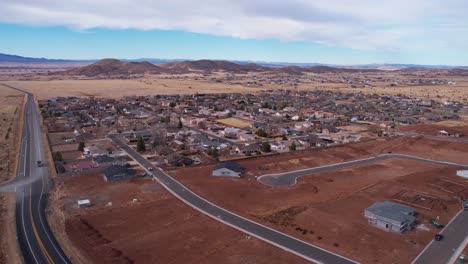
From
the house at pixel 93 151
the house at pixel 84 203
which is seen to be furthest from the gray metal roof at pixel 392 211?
the house at pixel 93 151

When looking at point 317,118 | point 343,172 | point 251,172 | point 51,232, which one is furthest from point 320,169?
point 317,118

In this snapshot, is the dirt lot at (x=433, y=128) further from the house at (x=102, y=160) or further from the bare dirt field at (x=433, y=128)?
the house at (x=102, y=160)

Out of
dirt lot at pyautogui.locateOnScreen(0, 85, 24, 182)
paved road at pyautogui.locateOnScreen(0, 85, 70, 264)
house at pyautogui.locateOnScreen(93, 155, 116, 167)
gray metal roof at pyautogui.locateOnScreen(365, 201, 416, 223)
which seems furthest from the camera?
house at pyautogui.locateOnScreen(93, 155, 116, 167)

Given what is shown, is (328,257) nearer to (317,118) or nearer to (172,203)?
(172,203)

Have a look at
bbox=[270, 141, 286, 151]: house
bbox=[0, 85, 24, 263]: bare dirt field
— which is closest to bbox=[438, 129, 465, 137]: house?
bbox=[270, 141, 286, 151]: house

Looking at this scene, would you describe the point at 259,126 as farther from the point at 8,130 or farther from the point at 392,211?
the point at 8,130

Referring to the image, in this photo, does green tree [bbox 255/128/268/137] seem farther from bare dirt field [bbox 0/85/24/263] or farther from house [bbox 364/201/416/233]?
bare dirt field [bbox 0/85/24/263]
